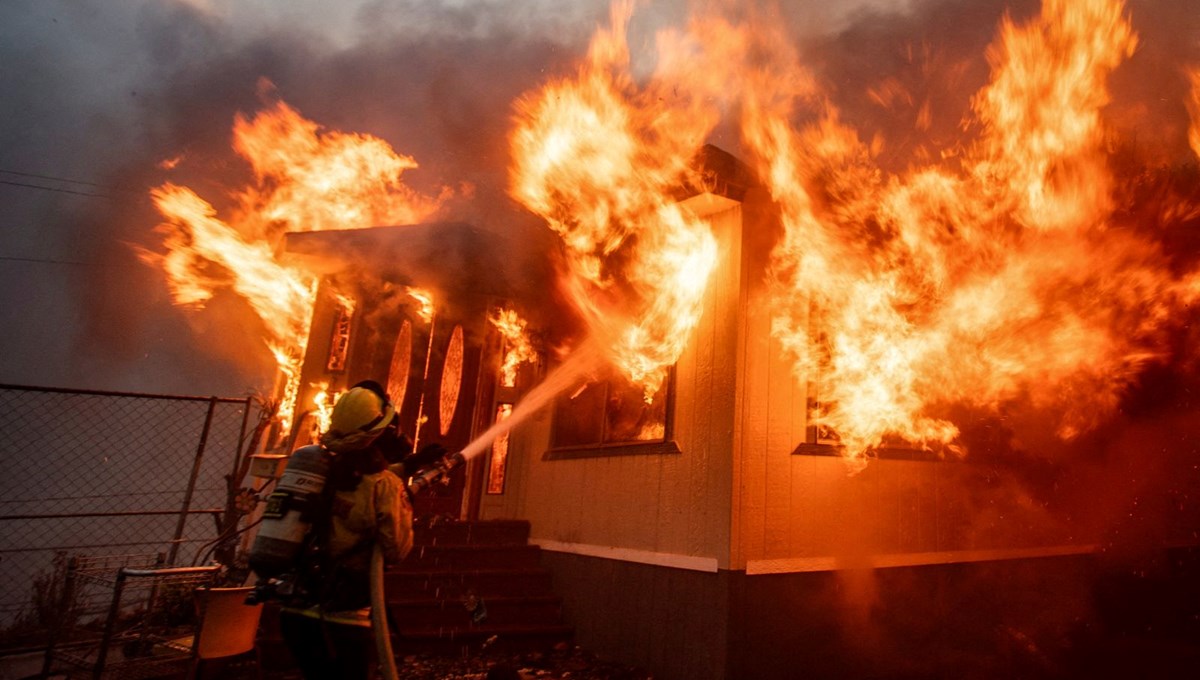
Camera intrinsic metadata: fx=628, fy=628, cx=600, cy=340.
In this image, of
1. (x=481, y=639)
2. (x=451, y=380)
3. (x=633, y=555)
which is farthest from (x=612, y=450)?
(x=451, y=380)

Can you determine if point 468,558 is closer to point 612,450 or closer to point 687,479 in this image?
point 612,450

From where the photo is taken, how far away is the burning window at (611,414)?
6824mm

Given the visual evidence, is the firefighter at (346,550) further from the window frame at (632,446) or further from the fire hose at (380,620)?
the window frame at (632,446)

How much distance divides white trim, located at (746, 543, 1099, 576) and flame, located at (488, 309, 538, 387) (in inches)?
173

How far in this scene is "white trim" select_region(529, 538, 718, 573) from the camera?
5.75m

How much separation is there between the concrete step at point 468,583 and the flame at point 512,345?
2698 mm

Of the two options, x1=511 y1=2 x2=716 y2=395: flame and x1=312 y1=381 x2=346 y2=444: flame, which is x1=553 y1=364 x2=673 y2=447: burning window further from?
x1=312 y1=381 x2=346 y2=444: flame

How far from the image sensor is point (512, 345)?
907 centimetres

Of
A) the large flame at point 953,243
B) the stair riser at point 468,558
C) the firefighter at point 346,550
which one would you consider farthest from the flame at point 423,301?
the firefighter at point 346,550

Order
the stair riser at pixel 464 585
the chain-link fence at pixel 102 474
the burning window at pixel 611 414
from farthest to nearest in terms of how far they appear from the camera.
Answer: the chain-link fence at pixel 102 474, the burning window at pixel 611 414, the stair riser at pixel 464 585

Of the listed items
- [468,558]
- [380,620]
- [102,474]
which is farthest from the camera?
[102,474]

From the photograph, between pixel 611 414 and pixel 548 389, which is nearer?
pixel 611 414

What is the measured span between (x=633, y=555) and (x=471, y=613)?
1.69 m

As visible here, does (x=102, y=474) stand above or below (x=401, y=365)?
below
